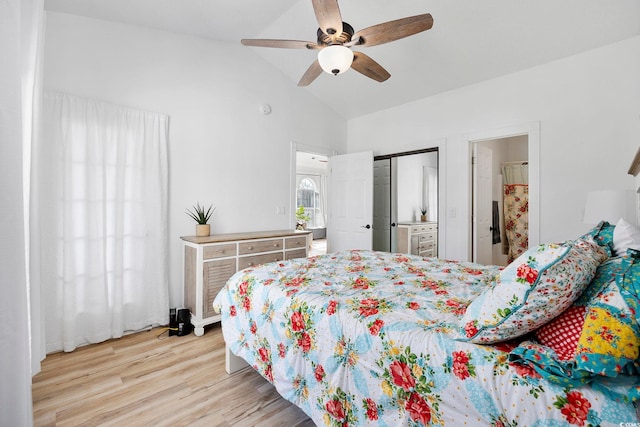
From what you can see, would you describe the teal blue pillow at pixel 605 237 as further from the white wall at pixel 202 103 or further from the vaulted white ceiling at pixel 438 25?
the white wall at pixel 202 103

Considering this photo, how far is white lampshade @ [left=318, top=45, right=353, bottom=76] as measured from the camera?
200cm

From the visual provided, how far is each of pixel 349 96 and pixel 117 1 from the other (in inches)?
109

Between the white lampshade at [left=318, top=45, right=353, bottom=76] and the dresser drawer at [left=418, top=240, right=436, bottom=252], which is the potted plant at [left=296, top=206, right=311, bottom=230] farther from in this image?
the white lampshade at [left=318, top=45, right=353, bottom=76]

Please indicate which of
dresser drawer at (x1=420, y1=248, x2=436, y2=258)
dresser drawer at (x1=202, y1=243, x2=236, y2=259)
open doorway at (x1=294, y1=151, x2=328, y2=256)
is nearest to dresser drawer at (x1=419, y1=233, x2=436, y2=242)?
dresser drawer at (x1=420, y1=248, x2=436, y2=258)

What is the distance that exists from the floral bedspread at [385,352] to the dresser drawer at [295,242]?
1431 mm

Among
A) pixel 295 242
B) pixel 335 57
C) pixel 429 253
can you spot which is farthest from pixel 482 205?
pixel 335 57

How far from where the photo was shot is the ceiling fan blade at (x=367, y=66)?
226 centimetres

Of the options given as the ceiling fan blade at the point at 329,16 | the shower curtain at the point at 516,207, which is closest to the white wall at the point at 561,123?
the shower curtain at the point at 516,207

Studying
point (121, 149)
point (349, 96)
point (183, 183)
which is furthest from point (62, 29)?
point (349, 96)

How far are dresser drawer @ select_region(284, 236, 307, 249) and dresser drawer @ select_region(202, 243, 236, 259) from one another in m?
0.70

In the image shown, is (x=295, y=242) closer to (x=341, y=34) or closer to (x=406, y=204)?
(x=341, y=34)

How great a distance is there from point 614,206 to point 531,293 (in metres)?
1.89

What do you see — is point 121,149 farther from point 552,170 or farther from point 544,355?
point 552,170

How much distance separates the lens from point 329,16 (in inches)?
71.4
